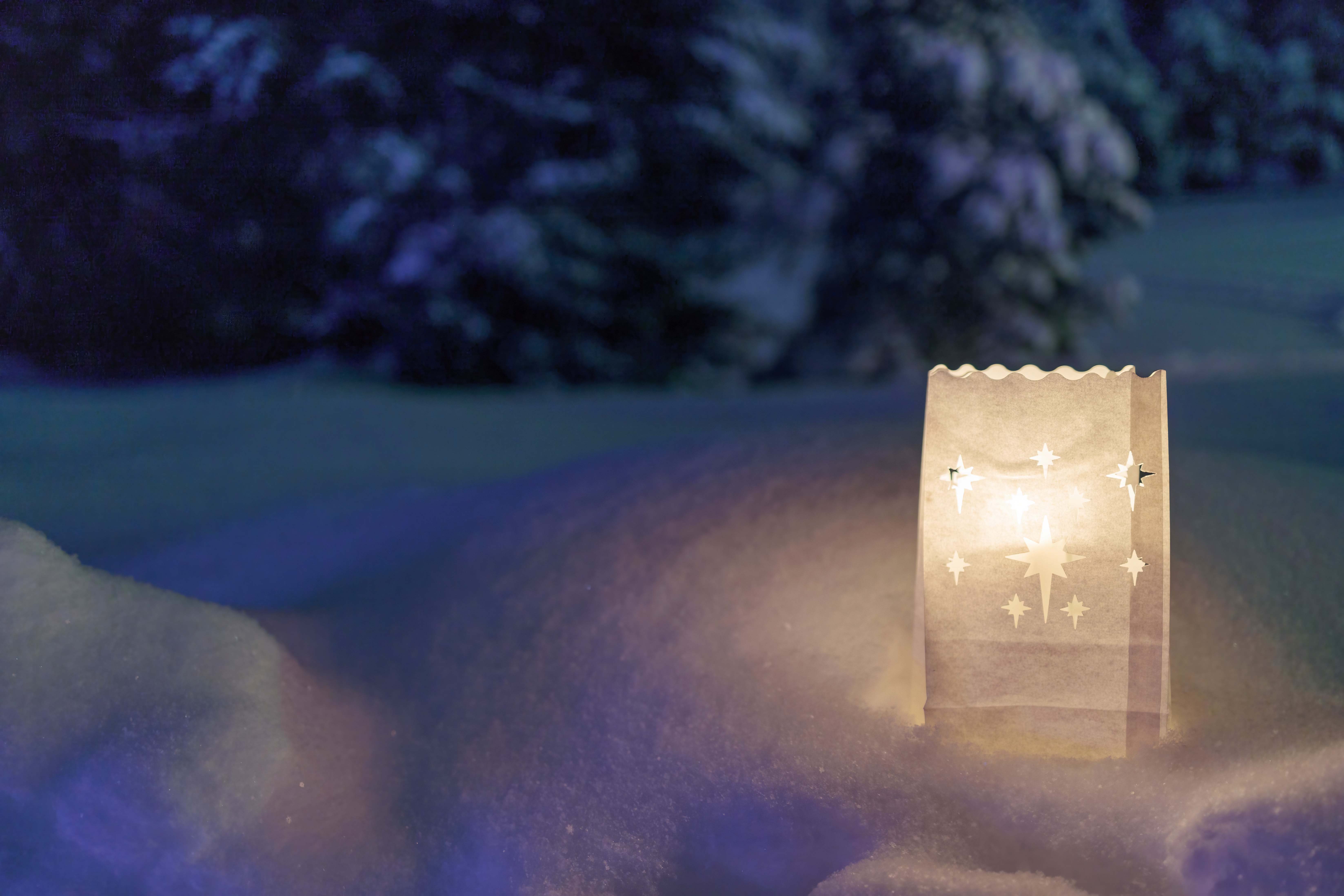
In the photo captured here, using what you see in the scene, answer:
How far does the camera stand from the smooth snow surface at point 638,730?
109 centimetres

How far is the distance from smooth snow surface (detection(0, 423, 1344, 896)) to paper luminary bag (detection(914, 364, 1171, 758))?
10cm

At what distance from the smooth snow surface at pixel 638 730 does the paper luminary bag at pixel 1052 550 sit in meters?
0.10

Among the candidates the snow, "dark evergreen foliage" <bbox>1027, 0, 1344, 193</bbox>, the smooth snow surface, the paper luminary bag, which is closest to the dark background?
"dark evergreen foliage" <bbox>1027, 0, 1344, 193</bbox>

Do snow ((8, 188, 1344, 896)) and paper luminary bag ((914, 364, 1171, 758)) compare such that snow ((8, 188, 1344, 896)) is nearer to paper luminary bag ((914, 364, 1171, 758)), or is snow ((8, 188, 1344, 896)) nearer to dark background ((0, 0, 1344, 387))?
paper luminary bag ((914, 364, 1171, 758))

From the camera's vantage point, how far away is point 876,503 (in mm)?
1771

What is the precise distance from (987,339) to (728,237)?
0.98 m

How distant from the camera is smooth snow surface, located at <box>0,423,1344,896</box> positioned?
1.09 m

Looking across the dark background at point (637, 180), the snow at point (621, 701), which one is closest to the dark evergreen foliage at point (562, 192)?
the dark background at point (637, 180)

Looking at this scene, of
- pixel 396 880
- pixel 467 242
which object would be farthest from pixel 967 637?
pixel 467 242

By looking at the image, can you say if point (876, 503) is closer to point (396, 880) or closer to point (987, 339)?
point (396, 880)

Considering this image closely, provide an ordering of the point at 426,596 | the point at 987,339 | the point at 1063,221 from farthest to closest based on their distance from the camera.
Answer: the point at 987,339
the point at 1063,221
the point at 426,596

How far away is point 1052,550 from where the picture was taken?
1.15m

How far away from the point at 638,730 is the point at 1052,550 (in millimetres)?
671

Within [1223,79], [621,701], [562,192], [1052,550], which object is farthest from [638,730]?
[1223,79]
